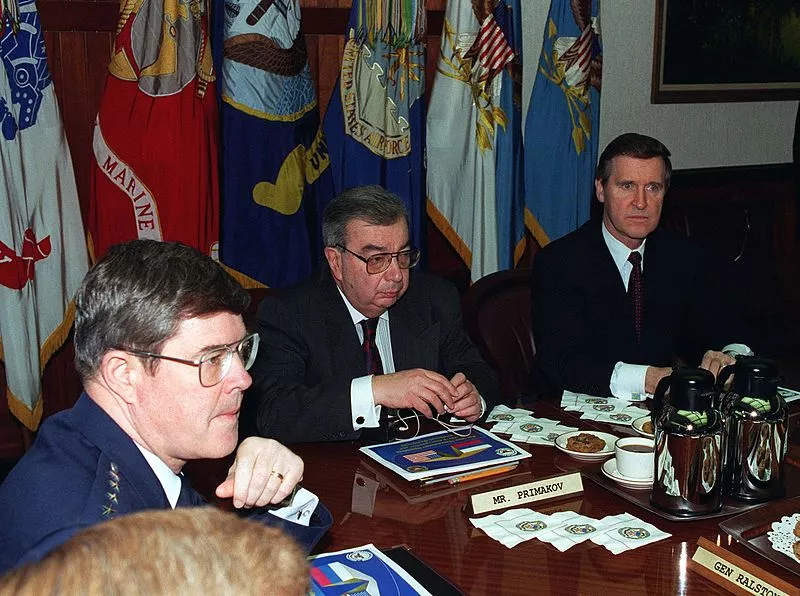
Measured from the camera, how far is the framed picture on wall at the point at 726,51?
4926mm

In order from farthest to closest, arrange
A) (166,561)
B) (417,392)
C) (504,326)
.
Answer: (504,326)
(417,392)
(166,561)

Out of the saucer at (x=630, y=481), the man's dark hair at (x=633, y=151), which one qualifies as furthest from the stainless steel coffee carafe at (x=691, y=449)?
the man's dark hair at (x=633, y=151)

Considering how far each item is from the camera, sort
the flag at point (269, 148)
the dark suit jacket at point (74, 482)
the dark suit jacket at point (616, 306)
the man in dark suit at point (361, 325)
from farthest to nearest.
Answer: the flag at point (269, 148) → the dark suit jacket at point (616, 306) → the man in dark suit at point (361, 325) → the dark suit jacket at point (74, 482)

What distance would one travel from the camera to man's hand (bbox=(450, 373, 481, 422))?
2236mm

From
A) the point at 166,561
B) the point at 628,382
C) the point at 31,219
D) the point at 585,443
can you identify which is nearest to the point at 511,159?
the point at 628,382

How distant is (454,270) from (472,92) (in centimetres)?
88

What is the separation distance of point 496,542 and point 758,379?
25.4 inches

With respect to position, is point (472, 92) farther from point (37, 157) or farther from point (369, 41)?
point (37, 157)

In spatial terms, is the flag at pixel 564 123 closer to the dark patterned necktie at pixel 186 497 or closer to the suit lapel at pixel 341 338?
the suit lapel at pixel 341 338

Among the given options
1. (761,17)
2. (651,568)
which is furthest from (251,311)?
(761,17)

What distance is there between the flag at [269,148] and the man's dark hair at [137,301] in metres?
2.22

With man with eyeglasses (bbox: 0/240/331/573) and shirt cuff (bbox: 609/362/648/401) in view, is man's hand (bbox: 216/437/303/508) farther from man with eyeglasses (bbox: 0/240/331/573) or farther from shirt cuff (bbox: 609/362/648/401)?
shirt cuff (bbox: 609/362/648/401)

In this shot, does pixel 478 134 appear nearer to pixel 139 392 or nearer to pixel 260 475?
pixel 260 475

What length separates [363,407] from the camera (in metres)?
2.21
